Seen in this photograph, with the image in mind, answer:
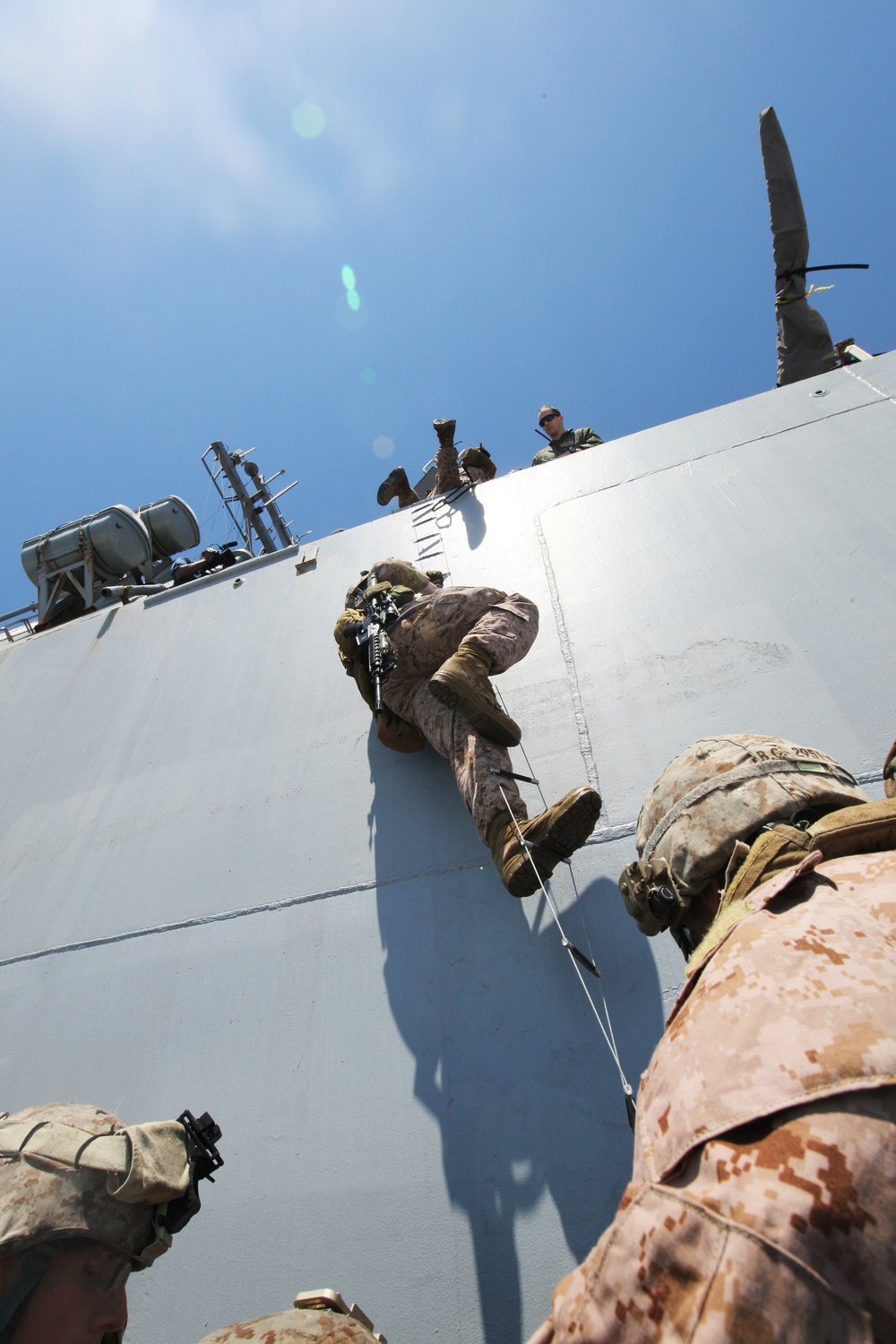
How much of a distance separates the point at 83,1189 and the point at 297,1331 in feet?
1.61

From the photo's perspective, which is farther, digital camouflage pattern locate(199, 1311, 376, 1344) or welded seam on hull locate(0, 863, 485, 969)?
welded seam on hull locate(0, 863, 485, 969)

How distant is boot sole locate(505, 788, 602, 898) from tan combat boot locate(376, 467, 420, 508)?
4.59m

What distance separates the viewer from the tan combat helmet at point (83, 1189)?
1.26m

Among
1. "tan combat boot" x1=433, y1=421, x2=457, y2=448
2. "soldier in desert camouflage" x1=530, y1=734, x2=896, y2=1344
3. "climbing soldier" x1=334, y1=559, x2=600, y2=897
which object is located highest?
"tan combat boot" x1=433, y1=421, x2=457, y2=448

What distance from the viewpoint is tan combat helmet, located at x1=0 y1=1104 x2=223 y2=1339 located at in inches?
49.6

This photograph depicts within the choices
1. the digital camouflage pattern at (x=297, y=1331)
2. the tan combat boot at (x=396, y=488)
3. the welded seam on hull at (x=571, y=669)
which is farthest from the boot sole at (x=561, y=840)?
the tan combat boot at (x=396, y=488)

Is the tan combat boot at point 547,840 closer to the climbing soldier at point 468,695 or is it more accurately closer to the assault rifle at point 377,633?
the climbing soldier at point 468,695

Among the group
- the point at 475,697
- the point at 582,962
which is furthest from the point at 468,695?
the point at 582,962

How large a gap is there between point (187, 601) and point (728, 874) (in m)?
4.47

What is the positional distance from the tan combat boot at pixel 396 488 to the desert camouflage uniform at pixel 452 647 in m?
3.26

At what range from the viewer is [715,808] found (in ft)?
4.86

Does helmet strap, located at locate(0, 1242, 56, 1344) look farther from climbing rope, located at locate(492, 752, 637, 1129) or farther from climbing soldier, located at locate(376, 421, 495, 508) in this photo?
climbing soldier, located at locate(376, 421, 495, 508)

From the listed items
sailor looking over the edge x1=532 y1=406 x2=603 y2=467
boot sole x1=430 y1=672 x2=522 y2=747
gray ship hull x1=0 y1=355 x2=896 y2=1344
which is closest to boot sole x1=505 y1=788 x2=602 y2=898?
gray ship hull x1=0 y1=355 x2=896 y2=1344

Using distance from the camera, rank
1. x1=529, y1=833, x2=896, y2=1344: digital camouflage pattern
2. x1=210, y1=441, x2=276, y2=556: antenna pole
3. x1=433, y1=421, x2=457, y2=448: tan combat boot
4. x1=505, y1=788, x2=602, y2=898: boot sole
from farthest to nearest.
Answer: x1=210, y1=441, x2=276, y2=556: antenna pole → x1=433, y1=421, x2=457, y2=448: tan combat boot → x1=505, y1=788, x2=602, y2=898: boot sole → x1=529, y1=833, x2=896, y2=1344: digital camouflage pattern
